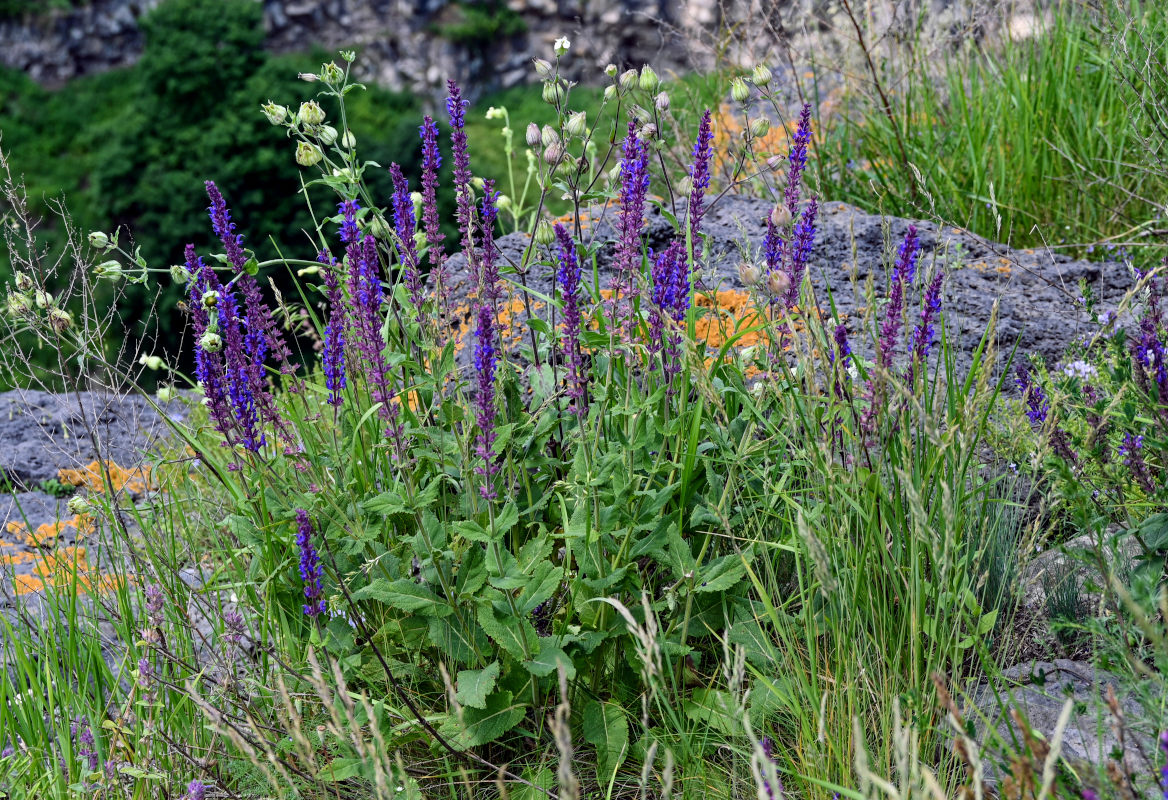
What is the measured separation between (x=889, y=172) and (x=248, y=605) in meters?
3.48

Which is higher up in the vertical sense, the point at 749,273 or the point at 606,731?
the point at 749,273

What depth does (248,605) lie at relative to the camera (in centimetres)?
264

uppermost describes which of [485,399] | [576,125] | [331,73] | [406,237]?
[331,73]

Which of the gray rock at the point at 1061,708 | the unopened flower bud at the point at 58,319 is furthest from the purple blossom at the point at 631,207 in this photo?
the unopened flower bud at the point at 58,319

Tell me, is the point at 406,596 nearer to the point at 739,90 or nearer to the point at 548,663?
the point at 548,663

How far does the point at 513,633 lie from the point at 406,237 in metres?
0.93

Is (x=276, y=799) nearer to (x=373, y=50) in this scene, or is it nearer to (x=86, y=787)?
(x=86, y=787)

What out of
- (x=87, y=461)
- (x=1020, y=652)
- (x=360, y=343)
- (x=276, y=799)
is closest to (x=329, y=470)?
(x=360, y=343)

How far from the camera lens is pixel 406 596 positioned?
203cm

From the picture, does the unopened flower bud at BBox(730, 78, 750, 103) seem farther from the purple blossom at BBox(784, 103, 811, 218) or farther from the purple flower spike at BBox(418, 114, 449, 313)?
the purple flower spike at BBox(418, 114, 449, 313)

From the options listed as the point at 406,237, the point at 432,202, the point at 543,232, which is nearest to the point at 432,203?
the point at 432,202

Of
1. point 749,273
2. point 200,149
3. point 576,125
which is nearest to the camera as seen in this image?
point 749,273

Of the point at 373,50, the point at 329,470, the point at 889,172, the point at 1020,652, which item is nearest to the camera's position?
the point at 1020,652

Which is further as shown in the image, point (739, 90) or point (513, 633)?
point (739, 90)
